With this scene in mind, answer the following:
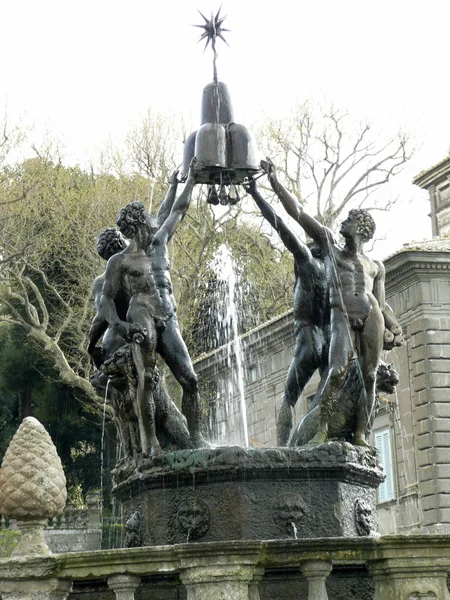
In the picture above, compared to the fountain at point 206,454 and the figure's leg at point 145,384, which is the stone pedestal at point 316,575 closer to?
the fountain at point 206,454

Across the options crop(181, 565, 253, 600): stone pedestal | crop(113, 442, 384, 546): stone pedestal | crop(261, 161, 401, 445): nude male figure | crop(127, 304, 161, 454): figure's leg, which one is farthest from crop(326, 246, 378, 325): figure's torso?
crop(181, 565, 253, 600): stone pedestal

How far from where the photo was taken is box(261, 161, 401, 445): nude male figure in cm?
1062

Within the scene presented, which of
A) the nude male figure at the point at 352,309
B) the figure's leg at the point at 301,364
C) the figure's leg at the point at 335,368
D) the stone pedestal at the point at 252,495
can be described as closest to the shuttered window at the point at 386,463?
the figure's leg at the point at 301,364

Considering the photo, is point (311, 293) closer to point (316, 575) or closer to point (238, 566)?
point (316, 575)

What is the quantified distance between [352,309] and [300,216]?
1.05 m

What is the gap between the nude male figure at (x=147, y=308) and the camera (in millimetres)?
10539

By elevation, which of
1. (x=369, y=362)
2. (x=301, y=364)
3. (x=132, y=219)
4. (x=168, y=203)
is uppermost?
(x=168, y=203)

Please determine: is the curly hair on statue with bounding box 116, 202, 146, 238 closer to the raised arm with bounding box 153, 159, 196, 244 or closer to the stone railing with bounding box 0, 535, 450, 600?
the raised arm with bounding box 153, 159, 196, 244

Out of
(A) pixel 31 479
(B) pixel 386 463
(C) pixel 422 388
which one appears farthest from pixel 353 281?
(B) pixel 386 463

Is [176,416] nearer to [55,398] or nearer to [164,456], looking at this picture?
[164,456]

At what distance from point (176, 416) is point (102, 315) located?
3.75ft

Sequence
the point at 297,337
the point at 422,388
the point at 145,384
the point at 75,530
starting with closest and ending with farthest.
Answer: the point at 145,384 → the point at 297,337 → the point at 422,388 → the point at 75,530

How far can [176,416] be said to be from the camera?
10.9 metres

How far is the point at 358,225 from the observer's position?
11055mm
